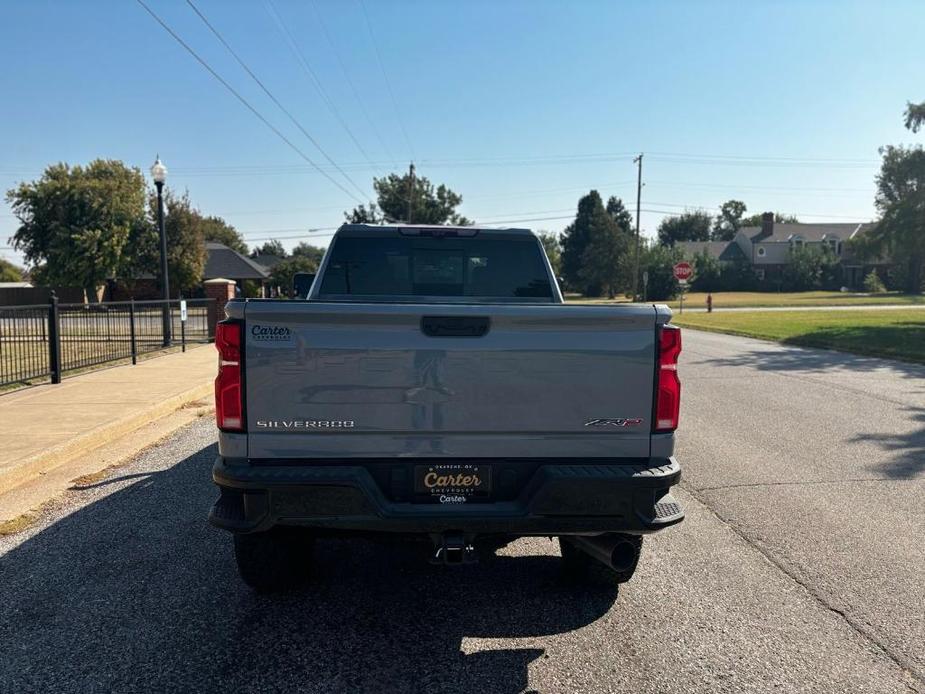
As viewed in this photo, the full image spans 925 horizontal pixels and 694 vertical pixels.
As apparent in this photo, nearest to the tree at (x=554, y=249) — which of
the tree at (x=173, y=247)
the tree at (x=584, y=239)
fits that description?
the tree at (x=584, y=239)

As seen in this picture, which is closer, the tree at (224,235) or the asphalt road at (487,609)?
the asphalt road at (487,609)

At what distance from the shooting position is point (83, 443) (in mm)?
7582

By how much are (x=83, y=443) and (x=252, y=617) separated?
4.81m

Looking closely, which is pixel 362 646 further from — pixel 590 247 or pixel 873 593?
pixel 590 247

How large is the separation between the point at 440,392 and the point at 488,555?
6.42 feet

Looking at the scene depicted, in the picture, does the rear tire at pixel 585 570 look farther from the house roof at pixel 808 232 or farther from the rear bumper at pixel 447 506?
the house roof at pixel 808 232

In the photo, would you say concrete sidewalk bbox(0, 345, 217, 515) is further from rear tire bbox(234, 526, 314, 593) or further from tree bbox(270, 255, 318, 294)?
tree bbox(270, 255, 318, 294)

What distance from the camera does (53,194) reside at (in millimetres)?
44969

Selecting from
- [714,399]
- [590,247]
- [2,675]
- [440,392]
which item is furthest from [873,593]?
[590,247]

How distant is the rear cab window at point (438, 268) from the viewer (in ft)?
17.5

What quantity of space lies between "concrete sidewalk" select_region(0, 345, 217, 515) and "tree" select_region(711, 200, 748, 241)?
136 metres

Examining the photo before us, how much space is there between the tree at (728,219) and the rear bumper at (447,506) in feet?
469

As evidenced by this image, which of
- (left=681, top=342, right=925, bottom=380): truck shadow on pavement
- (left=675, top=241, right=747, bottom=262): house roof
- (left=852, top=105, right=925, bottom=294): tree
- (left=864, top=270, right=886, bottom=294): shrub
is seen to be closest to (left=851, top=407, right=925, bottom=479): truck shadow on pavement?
(left=681, top=342, right=925, bottom=380): truck shadow on pavement

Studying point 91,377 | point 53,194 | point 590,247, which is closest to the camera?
point 91,377
